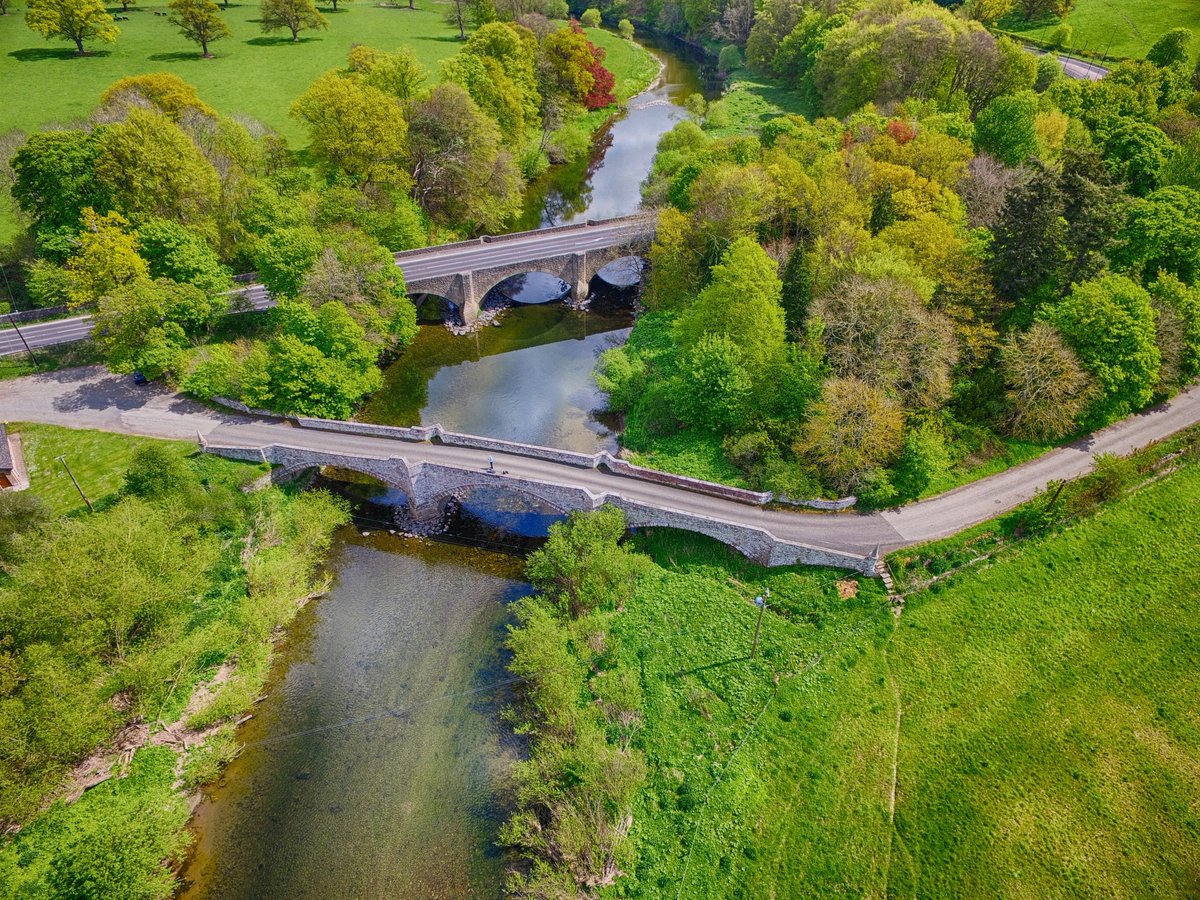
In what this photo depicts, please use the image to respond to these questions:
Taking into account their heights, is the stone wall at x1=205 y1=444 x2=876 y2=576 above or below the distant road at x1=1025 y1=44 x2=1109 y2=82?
below

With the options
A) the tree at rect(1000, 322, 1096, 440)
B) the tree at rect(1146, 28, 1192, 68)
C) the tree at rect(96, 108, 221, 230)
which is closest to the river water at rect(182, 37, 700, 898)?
the tree at rect(96, 108, 221, 230)

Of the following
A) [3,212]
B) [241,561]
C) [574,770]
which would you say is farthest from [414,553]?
[3,212]

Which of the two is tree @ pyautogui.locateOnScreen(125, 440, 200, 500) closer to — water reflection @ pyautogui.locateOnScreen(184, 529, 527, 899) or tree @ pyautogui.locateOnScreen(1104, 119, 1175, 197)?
water reflection @ pyautogui.locateOnScreen(184, 529, 527, 899)

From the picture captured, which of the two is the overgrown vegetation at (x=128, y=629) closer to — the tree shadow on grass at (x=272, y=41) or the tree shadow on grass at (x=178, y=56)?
the tree shadow on grass at (x=178, y=56)

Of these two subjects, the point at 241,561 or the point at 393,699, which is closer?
the point at 393,699

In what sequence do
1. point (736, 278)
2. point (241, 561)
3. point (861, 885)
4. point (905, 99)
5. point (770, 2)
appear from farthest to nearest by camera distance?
point (770, 2)
point (905, 99)
point (736, 278)
point (241, 561)
point (861, 885)

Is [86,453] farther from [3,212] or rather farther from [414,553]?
[3,212]
